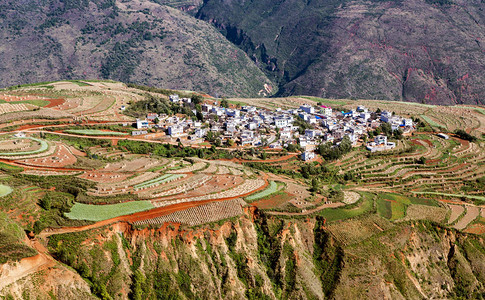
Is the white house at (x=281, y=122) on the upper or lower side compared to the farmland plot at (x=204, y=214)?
lower

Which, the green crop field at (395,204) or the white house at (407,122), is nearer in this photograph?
the green crop field at (395,204)

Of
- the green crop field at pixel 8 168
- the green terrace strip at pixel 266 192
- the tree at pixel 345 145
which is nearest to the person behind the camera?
the green crop field at pixel 8 168

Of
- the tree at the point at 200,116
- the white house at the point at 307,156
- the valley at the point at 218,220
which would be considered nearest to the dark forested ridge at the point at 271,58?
the tree at the point at 200,116

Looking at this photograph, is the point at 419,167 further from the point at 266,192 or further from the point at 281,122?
the point at 266,192

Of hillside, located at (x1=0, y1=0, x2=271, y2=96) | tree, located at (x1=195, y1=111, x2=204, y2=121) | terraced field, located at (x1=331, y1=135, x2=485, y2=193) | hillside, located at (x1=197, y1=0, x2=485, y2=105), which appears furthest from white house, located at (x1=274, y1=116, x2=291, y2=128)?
hillside, located at (x1=197, y1=0, x2=485, y2=105)

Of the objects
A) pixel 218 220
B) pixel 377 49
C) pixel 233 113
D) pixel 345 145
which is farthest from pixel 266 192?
pixel 377 49

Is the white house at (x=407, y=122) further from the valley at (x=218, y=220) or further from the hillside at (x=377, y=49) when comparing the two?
the hillside at (x=377, y=49)

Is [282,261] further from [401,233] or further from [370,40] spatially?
[370,40]
